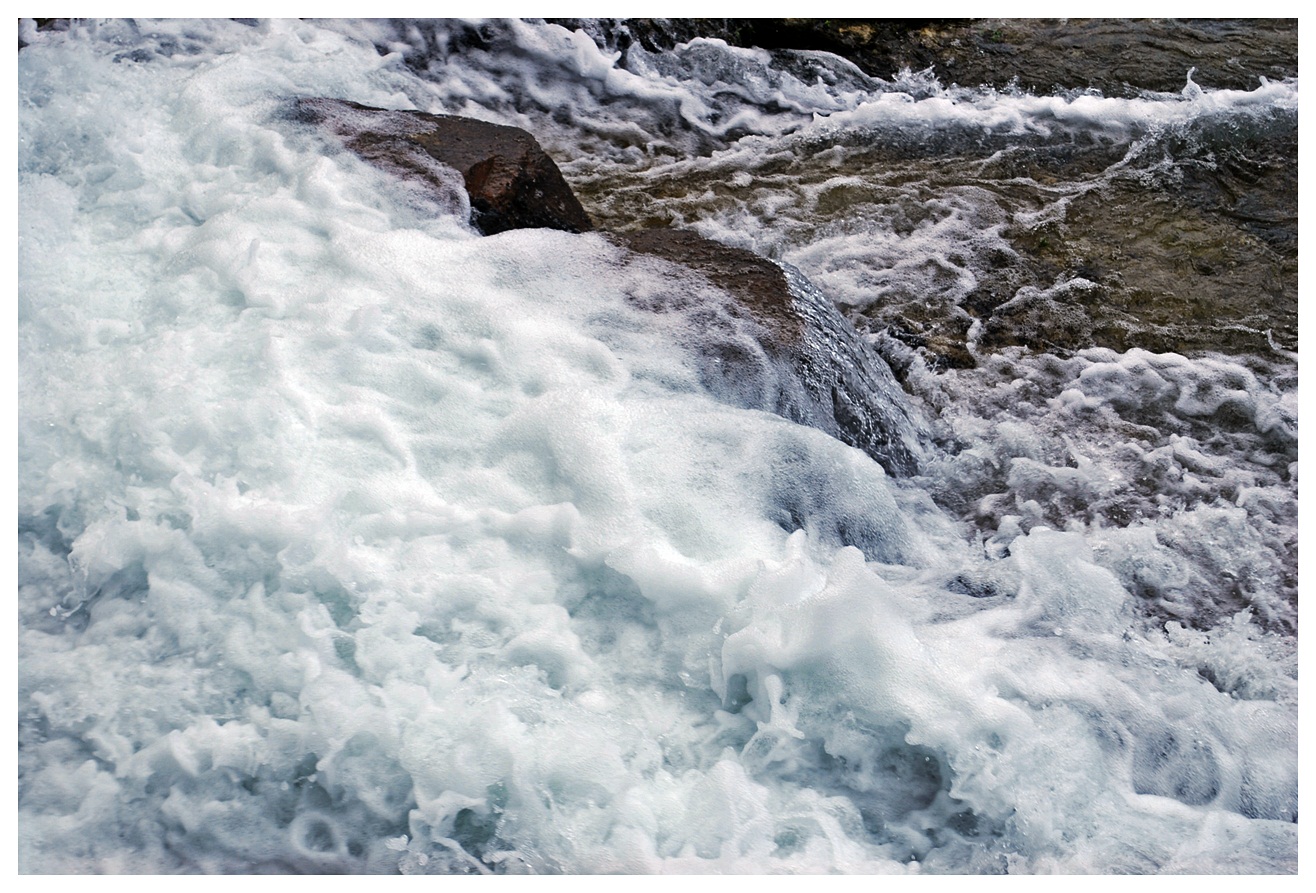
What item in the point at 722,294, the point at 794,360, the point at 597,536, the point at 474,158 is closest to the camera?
the point at 597,536

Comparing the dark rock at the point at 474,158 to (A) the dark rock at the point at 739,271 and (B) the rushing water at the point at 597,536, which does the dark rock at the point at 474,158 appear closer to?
(B) the rushing water at the point at 597,536

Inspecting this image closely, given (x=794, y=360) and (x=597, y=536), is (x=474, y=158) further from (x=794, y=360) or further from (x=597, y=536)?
(x=597, y=536)

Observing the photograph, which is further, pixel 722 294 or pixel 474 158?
pixel 474 158

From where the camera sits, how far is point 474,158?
4590 millimetres

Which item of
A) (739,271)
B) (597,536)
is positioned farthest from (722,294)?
(597,536)

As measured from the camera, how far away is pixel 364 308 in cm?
376

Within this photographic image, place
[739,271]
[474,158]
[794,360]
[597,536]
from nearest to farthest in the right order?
[597,536] → [794,360] → [739,271] → [474,158]

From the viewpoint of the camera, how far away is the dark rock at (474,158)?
4.44 meters

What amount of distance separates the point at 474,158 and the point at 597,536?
7.24 ft

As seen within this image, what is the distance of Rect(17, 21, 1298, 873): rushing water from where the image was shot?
2.50 meters

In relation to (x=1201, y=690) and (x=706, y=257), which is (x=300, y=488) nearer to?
(x=706, y=257)

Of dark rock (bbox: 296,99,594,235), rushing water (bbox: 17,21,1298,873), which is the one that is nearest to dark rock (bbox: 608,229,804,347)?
rushing water (bbox: 17,21,1298,873)

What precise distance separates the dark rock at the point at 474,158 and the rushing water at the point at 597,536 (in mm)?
123

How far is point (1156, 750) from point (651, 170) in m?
4.06
